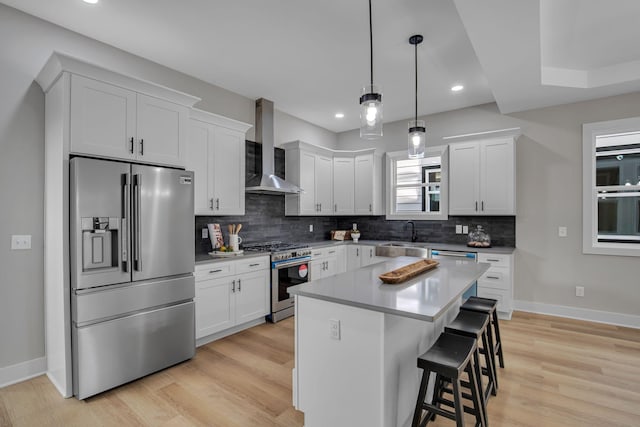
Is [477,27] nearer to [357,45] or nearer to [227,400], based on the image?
[357,45]

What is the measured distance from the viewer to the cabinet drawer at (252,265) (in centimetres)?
358

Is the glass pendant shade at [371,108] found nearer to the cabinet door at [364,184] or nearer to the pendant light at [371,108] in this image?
the pendant light at [371,108]

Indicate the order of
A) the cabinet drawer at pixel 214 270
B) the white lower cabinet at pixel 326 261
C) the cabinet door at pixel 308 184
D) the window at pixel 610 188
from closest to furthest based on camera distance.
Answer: the cabinet drawer at pixel 214 270
the window at pixel 610 188
the white lower cabinet at pixel 326 261
the cabinet door at pixel 308 184

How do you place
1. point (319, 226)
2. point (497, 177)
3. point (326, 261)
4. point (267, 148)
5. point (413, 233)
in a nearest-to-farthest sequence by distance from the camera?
point (497, 177) < point (267, 148) < point (326, 261) < point (413, 233) < point (319, 226)

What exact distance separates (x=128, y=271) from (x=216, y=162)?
1.66 meters

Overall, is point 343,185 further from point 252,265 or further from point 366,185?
point 252,265

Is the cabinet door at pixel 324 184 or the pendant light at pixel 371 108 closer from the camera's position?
the pendant light at pixel 371 108

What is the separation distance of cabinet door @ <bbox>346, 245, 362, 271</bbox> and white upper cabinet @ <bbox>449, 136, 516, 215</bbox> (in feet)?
5.16

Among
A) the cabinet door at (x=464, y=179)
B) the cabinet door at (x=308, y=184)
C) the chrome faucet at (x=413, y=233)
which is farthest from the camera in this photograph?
the chrome faucet at (x=413, y=233)

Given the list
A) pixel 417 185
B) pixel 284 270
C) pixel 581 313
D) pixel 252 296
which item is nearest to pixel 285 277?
pixel 284 270

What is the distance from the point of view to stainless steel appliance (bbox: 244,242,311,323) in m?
3.97

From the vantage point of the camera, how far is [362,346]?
1.69 meters

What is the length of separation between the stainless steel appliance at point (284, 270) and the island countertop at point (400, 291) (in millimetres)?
1708

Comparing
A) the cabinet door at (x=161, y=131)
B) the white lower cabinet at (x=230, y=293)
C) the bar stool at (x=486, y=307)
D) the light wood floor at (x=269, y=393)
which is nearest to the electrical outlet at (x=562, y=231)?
the light wood floor at (x=269, y=393)
